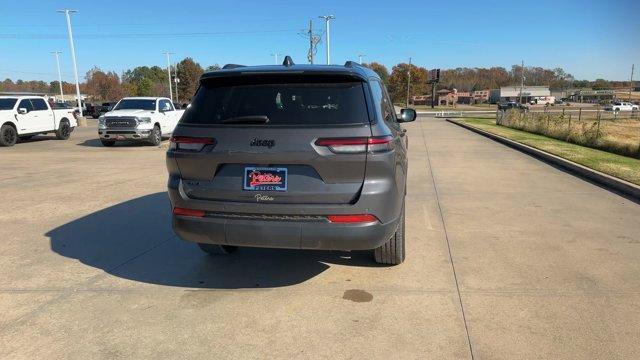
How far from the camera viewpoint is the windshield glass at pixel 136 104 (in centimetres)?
1712

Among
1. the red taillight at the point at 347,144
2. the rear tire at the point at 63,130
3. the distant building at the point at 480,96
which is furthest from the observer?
the distant building at the point at 480,96

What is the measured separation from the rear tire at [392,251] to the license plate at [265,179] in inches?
53.5

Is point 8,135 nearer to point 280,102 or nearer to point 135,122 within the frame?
point 135,122

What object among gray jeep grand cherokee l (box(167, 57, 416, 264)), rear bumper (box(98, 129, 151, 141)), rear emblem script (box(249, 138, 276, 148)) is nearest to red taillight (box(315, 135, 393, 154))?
gray jeep grand cherokee l (box(167, 57, 416, 264))

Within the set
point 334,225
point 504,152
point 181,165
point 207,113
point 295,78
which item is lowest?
point 504,152

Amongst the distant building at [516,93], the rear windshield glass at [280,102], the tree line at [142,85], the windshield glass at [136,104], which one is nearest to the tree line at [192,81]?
the tree line at [142,85]

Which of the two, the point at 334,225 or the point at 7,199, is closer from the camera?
the point at 334,225

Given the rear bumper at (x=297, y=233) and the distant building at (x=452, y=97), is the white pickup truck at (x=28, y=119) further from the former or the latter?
the distant building at (x=452, y=97)

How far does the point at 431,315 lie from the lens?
11.6ft

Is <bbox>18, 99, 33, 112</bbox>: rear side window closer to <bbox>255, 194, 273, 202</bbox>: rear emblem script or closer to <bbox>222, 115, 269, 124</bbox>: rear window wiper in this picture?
<bbox>222, 115, 269, 124</bbox>: rear window wiper

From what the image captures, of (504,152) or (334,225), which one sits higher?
(334,225)

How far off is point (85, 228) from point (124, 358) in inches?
133

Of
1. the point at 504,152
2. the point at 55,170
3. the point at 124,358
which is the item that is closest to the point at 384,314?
the point at 124,358

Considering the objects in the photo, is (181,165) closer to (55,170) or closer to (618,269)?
(618,269)
